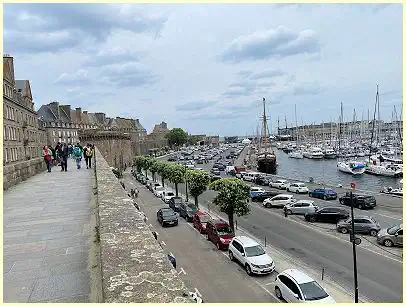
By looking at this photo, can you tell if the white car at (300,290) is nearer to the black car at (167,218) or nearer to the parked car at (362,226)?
the parked car at (362,226)

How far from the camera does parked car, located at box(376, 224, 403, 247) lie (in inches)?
1041

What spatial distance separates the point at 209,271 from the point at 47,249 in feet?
55.2

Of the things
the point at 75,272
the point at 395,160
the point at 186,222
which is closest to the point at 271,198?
the point at 186,222

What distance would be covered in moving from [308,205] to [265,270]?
1768cm

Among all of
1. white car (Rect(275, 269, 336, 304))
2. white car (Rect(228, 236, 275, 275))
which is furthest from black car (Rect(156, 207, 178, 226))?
white car (Rect(275, 269, 336, 304))

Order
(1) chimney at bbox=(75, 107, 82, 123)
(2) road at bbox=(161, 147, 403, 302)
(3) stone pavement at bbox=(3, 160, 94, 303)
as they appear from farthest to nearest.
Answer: (1) chimney at bbox=(75, 107, 82, 123) < (2) road at bbox=(161, 147, 403, 302) < (3) stone pavement at bbox=(3, 160, 94, 303)

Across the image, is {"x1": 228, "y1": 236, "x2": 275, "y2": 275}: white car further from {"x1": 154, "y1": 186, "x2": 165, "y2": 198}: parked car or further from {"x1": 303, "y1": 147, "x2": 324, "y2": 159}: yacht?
{"x1": 303, "y1": 147, "x2": 324, "y2": 159}: yacht

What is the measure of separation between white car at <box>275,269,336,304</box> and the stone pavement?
33.5 ft

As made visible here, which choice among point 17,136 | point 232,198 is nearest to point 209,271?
point 232,198

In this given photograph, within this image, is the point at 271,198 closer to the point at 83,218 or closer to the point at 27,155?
the point at 27,155

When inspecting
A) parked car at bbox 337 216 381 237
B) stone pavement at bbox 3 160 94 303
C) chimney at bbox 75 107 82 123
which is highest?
chimney at bbox 75 107 82 123

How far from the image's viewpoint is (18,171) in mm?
20281

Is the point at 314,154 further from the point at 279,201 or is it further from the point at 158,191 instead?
the point at 279,201

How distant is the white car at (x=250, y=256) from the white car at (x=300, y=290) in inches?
125
